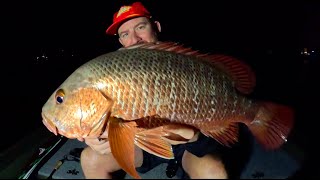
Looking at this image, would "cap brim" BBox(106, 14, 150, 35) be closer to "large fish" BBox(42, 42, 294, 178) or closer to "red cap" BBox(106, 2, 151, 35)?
"red cap" BBox(106, 2, 151, 35)

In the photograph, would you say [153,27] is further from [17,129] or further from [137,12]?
[17,129]

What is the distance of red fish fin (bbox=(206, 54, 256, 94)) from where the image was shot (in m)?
1.59

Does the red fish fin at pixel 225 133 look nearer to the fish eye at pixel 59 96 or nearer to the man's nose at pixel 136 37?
the fish eye at pixel 59 96

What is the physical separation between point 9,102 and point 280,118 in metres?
8.50

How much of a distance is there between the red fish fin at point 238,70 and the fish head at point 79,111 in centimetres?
67

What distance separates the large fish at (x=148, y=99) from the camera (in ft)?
4.29

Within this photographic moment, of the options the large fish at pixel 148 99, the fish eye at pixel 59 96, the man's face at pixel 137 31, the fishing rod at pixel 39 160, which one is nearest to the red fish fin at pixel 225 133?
the large fish at pixel 148 99

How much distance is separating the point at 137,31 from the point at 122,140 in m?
1.38

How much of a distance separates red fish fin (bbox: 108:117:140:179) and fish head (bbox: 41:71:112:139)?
0.19 feet

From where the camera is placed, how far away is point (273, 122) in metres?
1.66

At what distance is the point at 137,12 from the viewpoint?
2.46 metres

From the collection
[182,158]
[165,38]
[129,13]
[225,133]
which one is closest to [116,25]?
[129,13]

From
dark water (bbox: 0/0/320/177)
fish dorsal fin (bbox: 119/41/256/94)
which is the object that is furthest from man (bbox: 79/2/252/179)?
dark water (bbox: 0/0/320/177)

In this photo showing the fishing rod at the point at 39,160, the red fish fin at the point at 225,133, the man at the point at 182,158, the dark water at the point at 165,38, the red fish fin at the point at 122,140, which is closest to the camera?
the red fish fin at the point at 122,140
